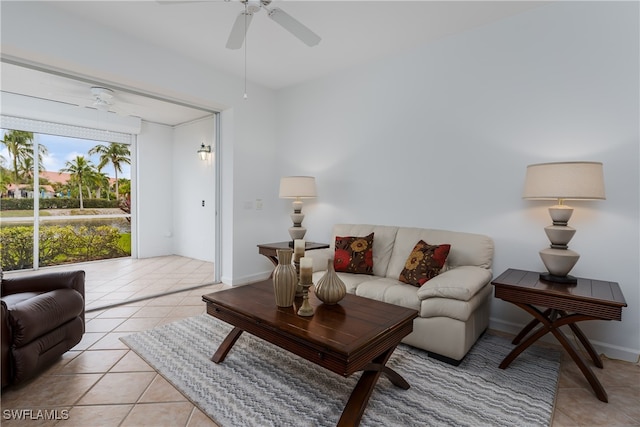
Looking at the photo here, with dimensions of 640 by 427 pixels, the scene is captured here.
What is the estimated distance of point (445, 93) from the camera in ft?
10.3

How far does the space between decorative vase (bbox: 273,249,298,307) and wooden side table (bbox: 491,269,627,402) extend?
1.44 meters

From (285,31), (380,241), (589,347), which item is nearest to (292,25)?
(285,31)

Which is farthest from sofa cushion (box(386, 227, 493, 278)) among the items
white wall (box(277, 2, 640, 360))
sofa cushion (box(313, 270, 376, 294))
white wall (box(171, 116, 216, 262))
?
white wall (box(171, 116, 216, 262))

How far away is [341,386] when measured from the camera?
195 centimetres

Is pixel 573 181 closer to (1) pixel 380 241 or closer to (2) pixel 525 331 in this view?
(2) pixel 525 331

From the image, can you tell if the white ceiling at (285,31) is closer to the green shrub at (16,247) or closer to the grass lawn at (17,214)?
the grass lawn at (17,214)

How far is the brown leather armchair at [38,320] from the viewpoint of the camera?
1.80 meters

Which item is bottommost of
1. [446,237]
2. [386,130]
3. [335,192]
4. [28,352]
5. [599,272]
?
[28,352]

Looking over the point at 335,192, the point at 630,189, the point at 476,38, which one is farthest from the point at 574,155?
the point at 335,192

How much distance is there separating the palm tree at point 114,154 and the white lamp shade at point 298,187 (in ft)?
11.6

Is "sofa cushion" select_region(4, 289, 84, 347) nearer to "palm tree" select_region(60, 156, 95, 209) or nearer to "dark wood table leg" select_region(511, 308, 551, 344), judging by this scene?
"dark wood table leg" select_region(511, 308, 551, 344)

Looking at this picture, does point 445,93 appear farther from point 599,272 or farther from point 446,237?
point 599,272

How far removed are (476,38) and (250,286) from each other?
3.04m

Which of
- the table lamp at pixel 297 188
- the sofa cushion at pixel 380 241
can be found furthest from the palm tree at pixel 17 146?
the sofa cushion at pixel 380 241
